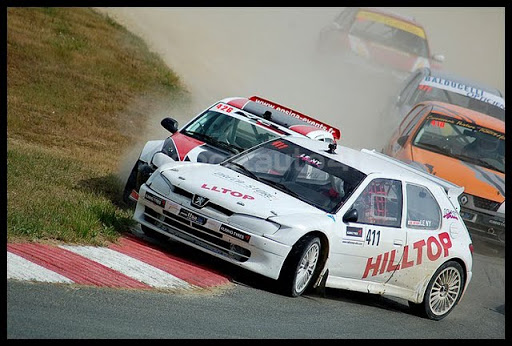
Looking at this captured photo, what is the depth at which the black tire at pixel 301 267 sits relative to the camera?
8.50m

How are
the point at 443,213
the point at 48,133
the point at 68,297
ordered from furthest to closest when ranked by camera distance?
the point at 48,133
the point at 443,213
the point at 68,297

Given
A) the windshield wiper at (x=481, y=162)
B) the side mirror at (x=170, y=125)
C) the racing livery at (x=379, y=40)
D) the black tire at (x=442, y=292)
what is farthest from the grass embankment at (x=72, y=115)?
the windshield wiper at (x=481, y=162)

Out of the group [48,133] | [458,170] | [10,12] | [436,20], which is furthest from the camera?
[436,20]

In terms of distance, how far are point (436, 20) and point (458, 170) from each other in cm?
3033

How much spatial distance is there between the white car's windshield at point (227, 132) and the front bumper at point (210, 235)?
2378 mm

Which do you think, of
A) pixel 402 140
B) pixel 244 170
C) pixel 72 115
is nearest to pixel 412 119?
pixel 402 140

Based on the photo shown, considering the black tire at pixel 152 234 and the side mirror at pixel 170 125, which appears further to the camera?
the side mirror at pixel 170 125

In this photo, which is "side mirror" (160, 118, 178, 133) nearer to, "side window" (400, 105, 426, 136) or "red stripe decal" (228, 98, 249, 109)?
"red stripe decal" (228, 98, 249, 109)

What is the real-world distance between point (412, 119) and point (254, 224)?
819 cm

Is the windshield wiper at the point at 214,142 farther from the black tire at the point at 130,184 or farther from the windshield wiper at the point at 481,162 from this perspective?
the windshield wiper at the point at 481,162

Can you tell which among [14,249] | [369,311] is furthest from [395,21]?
[14,249]

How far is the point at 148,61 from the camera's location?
2406 centimetres

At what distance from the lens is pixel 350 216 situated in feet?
29.7

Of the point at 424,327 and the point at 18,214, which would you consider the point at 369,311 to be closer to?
the point at 424,327
